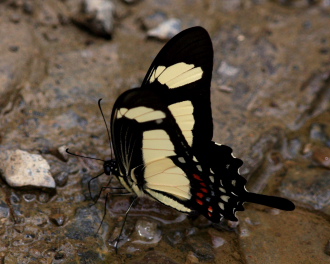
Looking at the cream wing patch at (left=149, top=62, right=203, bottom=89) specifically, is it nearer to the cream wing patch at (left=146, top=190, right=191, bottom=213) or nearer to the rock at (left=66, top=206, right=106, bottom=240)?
the cream wing patch at (left=146, top=190, right=191, bottom=213)

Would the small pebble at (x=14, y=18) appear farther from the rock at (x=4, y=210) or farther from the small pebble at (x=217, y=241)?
the small pebble at (x=217, y=241)

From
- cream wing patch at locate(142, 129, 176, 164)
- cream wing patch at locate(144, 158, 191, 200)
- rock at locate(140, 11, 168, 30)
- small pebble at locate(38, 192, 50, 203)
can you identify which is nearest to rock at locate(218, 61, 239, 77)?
rock at locate(140, 11, 168, 30)

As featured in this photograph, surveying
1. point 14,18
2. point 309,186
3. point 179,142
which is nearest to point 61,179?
point 179,142

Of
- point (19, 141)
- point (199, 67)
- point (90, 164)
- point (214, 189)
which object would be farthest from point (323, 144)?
point (19, 141)

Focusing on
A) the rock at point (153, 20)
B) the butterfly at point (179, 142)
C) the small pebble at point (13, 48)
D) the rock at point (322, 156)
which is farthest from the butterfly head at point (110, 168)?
A: the rock at point (153, 20)

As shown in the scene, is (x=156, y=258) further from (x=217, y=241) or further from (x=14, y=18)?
(x=14, y=18)

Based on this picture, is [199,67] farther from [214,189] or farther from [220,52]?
[220,52]
